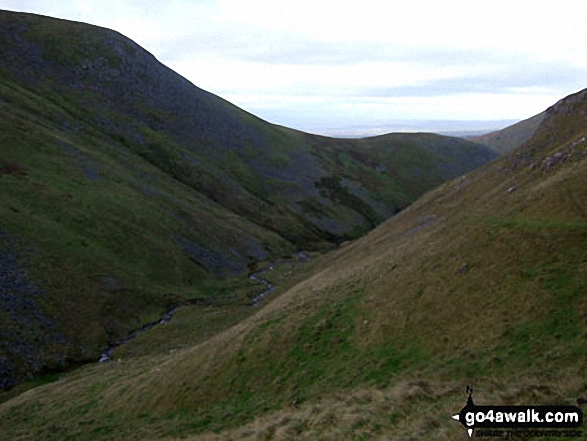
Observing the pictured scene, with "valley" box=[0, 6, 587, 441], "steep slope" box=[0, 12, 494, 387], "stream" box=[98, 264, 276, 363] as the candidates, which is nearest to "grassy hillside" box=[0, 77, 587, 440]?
"valley" box=[0, 6, 587, 441]

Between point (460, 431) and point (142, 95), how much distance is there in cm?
14829

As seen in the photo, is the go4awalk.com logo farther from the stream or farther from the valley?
the stream

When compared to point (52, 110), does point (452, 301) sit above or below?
below

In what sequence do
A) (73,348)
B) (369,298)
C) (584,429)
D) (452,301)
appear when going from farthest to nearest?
(73,348) < (369,298) < (452,301) < (584,429)

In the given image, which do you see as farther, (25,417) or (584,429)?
(25,417)

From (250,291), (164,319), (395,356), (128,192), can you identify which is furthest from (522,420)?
(128,192)

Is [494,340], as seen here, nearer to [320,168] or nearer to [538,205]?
[538,205]

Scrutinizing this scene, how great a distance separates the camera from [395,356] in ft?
84.8

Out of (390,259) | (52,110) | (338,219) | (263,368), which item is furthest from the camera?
(338,219)

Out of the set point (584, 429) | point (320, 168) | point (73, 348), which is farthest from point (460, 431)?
point (320, 168)

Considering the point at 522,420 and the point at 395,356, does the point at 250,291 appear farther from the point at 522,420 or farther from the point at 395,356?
the point at 522,420

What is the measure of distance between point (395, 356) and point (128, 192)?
7493cm

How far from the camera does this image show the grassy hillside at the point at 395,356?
20156mm

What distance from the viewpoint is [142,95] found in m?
148
